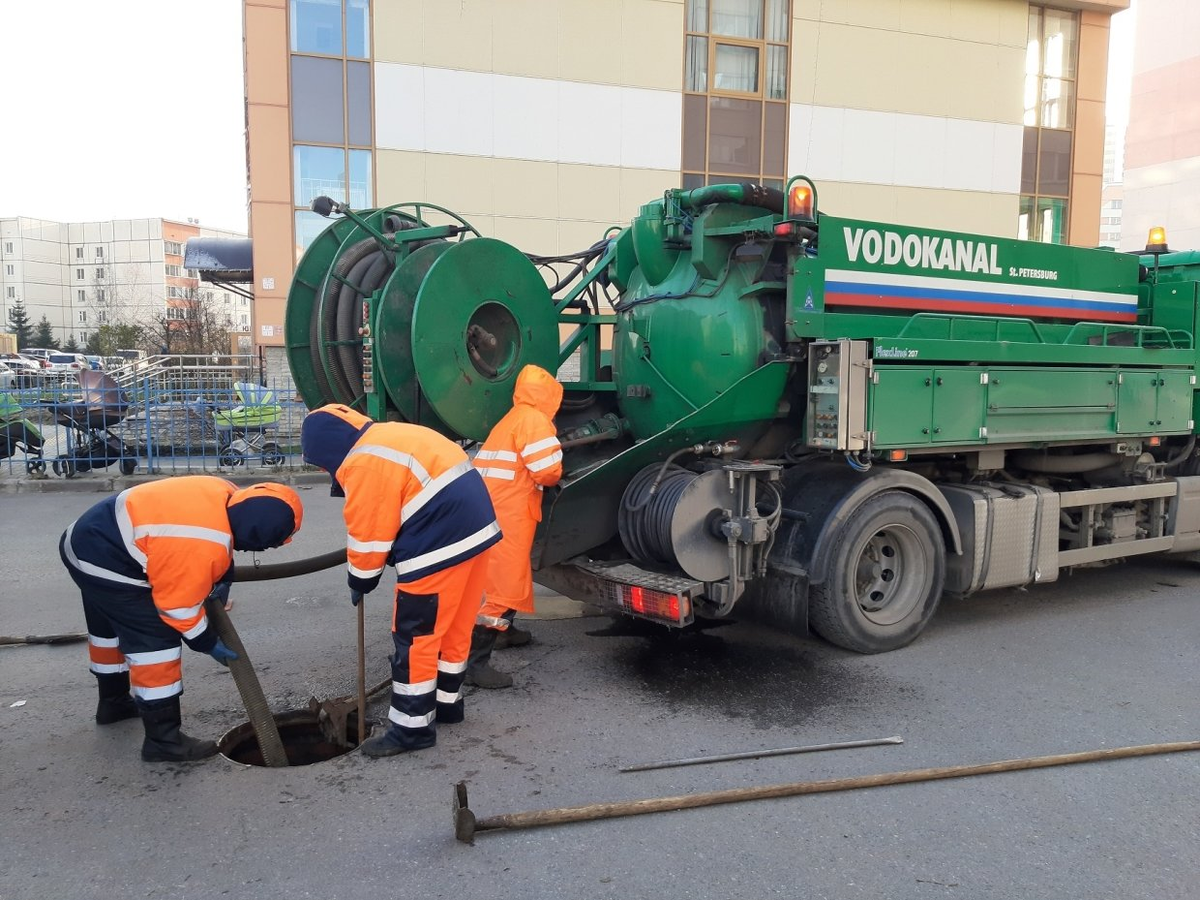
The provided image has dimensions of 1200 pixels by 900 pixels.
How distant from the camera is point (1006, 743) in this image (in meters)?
4.08

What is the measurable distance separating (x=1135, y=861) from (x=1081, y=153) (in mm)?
21484

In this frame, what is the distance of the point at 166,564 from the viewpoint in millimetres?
3670

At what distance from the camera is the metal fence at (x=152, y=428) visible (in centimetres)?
1267

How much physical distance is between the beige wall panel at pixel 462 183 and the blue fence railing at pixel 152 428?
5247 millimetres

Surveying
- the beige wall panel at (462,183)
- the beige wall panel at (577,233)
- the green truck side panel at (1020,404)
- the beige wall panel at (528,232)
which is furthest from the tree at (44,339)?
the green truck side panel at (1020,404)

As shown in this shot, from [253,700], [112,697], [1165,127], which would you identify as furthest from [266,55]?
[1165,127]

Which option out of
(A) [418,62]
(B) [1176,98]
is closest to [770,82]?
(A) [418,62]

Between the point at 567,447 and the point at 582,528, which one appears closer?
the point at 582,528

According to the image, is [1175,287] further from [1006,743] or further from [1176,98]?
[1176,98]

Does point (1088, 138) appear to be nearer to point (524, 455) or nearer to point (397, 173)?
point (397, 173)

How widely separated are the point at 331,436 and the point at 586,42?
1522 centimetres

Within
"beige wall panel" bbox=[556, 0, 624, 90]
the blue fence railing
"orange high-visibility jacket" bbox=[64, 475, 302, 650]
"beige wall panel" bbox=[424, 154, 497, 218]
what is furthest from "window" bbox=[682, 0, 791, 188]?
"orange high-visibility jacket" bbox=[64, 475, 302, 650]

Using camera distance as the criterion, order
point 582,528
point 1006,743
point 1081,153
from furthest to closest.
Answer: point 1081,153 → point 582,528 → point 1006,743

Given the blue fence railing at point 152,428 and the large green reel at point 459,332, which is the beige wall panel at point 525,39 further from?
the large green reel at point 459,332
